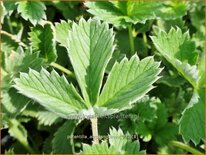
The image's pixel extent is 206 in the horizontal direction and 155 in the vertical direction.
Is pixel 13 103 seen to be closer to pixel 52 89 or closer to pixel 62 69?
pixel 62 69

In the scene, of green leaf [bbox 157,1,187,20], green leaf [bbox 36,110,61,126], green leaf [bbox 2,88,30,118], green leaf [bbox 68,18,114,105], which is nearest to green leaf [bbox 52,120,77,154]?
green leaf [bbox 36,110,61,126]

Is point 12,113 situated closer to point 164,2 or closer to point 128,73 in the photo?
point 128,73

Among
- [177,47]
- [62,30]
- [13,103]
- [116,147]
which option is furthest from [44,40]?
[116,147]

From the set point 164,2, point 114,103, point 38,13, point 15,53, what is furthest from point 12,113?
point 164,2

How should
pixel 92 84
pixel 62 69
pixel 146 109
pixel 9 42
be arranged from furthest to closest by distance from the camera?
pixel 9 42 → pixel 62 69 → pixel 146 109 → pixel 92 84

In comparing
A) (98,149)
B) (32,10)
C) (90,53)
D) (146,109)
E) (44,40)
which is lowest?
(98,149)

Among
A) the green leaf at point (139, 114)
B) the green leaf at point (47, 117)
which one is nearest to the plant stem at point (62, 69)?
the green leaf at point (47, 117)

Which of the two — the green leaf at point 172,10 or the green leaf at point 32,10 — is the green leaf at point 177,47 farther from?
the green leaf at point 32,10
